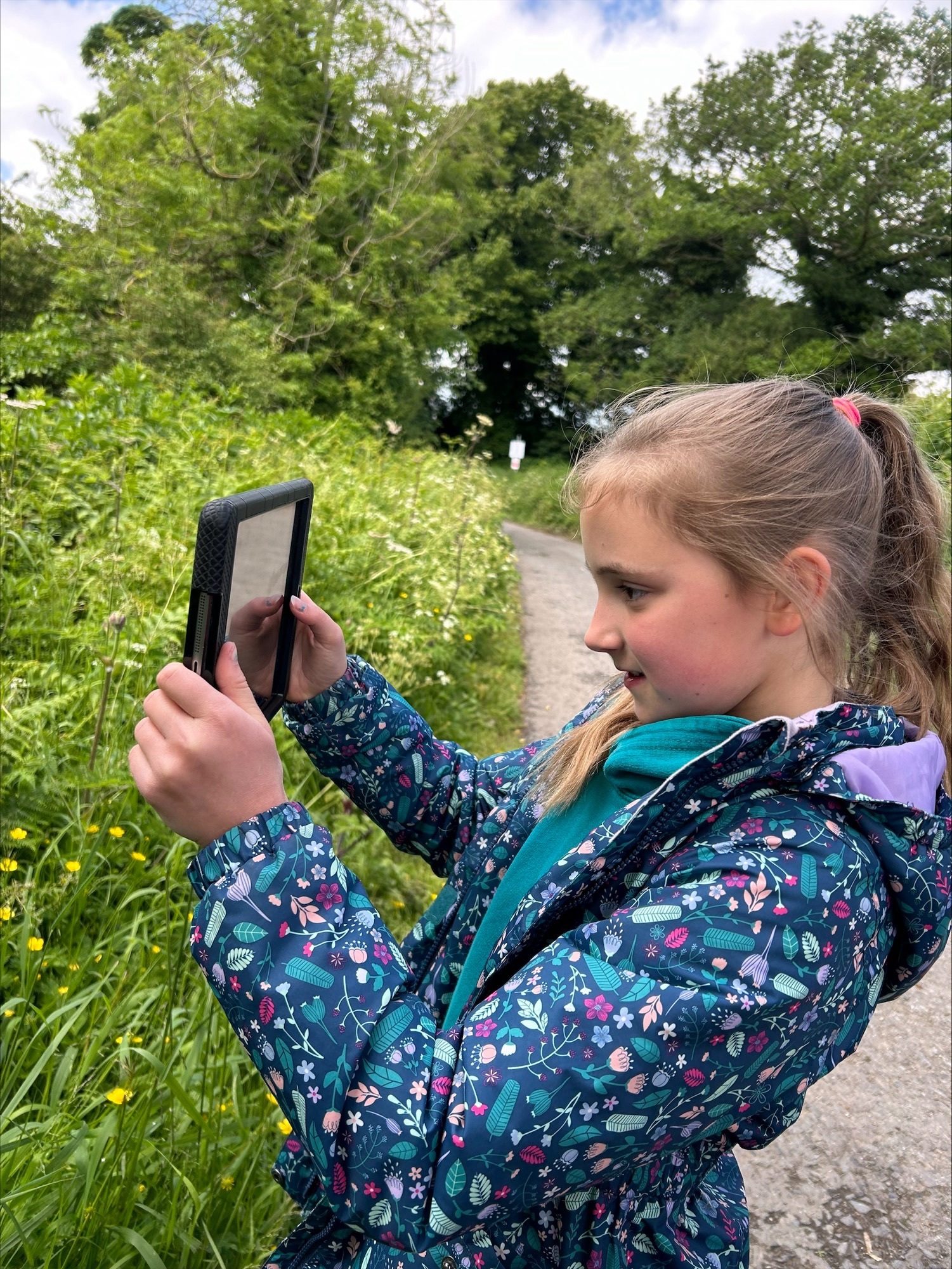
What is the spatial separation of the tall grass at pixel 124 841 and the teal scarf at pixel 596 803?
0.69 meters

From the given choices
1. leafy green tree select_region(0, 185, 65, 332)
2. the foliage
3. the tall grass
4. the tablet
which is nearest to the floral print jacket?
the tablet

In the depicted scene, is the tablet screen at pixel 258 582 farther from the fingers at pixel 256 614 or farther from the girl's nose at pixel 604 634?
the girl's nose at pixel 604 634

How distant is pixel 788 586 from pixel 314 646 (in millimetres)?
717

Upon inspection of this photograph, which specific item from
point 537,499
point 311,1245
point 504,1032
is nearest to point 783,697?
point 504,1032

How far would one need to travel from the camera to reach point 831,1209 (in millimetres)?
2410

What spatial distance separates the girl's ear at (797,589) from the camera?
1.14m

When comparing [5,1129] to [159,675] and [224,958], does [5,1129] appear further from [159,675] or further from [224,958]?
[159,675]

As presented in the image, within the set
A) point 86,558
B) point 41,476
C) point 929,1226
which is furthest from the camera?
point 41,476

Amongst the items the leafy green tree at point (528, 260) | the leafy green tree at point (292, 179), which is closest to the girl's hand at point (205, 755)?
the leafy green tree at point (292, 179)

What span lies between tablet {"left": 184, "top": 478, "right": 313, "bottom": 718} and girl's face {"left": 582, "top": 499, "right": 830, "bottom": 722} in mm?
407

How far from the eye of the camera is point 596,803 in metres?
1.28

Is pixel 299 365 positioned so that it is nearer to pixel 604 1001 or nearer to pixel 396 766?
pixel 396 766

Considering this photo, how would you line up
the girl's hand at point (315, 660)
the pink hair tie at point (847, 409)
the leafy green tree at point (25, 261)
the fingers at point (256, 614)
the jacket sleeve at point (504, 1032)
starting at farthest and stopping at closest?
the leafy green tree at point (25, 261) < the girl's hand at point (315, 660) < the pink hair tie at point (847, 409) < the fingers at point (256, 614) < the jacket sleeve at point (504, 1032)

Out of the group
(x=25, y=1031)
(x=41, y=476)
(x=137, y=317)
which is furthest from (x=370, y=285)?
(x=25, y=1031)
